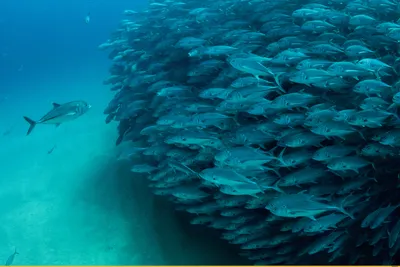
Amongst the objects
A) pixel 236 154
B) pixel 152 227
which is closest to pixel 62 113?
pixel 152 227

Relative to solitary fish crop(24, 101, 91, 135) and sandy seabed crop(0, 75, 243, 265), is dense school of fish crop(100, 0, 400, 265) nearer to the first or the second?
sandy seabed crop(0, 75, 243, 265)

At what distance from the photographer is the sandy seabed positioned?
637 cm

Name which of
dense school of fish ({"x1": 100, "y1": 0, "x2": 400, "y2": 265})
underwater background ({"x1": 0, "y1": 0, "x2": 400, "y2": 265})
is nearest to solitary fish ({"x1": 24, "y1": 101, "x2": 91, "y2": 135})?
underwater background ({"x1": 0, "y1": 0, "x2": 400, "y2": 265})

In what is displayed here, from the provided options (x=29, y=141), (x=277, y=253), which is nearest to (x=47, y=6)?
(x=29, y=141)

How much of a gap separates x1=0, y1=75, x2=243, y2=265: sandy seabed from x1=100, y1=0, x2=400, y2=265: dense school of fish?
106cm

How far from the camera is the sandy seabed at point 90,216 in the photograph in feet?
20.9

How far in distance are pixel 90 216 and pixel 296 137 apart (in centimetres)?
482

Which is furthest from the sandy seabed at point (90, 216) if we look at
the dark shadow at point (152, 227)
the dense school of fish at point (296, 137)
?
the dense school of fish at point (296, 137)

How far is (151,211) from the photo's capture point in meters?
7.14

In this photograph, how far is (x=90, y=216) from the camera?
7.38 meters

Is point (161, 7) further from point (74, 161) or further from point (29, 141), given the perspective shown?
point (29, 141)

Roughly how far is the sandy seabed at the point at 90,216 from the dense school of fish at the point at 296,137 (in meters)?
1.06

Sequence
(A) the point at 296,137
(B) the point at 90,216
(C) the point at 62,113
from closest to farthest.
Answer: (A) the point at 296,137 → (C) the point at 62,113 → (B) the point at 90,216

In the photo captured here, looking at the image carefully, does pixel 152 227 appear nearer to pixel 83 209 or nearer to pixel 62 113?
pixel 83 209
